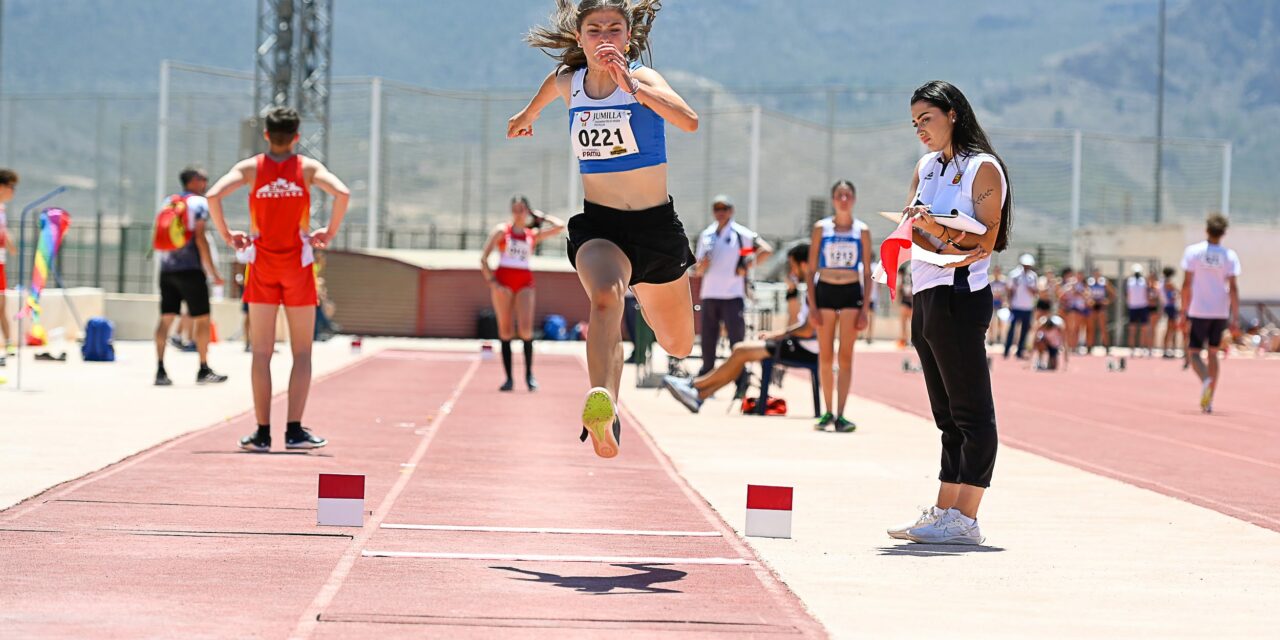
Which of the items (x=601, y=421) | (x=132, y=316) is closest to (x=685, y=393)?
(x=601, y=421)

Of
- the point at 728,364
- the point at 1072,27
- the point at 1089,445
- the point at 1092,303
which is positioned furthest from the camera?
the point at 1072,27

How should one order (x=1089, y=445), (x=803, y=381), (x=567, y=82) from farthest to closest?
(x=803, y=381) < (x=1089, y=445) < (x=567, y=82)

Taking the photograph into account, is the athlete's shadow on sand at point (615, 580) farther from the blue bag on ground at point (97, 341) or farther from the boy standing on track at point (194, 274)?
the blue bag on ground at point (97, 341)

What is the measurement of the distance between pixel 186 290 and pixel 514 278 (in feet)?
10.5

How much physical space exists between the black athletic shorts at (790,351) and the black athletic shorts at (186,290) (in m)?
5.60

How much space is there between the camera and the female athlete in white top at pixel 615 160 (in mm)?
6637

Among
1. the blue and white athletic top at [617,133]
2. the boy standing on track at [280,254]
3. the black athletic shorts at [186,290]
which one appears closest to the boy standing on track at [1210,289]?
the black athletic shorts at [186,290]

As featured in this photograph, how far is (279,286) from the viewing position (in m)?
10.1

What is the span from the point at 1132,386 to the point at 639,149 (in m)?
17.2

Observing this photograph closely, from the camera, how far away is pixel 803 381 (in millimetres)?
21781

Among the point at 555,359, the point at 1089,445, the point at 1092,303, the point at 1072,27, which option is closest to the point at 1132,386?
the point at 555,359

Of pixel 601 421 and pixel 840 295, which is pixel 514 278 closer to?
pixel 840 295

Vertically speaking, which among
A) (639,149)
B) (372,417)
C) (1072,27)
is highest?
(1072,27)

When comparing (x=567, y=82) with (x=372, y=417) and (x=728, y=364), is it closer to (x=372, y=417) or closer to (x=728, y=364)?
(x=372, y=417)
